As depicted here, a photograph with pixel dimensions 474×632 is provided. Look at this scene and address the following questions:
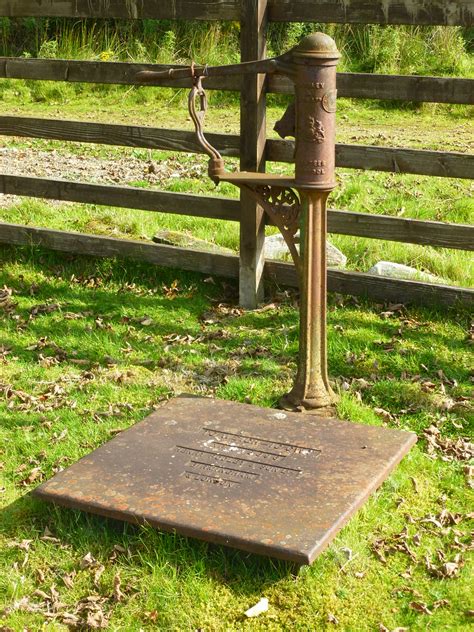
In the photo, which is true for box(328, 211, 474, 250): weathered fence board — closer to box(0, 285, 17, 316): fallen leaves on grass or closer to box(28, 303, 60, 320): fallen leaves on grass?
box(28, 303, 60, 320): fallen leaves on grass

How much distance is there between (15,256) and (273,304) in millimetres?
2098

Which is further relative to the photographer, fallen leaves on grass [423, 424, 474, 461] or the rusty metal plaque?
fallen leaves on grass [423, 424, 474, 461]

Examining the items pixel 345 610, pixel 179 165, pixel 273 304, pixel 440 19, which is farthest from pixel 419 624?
pixel 179 165

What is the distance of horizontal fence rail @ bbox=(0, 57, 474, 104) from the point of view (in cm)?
562

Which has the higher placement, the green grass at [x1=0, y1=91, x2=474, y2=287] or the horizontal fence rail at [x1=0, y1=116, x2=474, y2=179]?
the horizontal fence rail at [x1=0, y1=116, x2=474, y2=179]

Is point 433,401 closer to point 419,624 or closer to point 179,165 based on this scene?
point 419,624

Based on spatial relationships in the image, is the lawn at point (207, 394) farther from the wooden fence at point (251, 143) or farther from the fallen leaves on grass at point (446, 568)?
the wooden fence at point (251, 143)

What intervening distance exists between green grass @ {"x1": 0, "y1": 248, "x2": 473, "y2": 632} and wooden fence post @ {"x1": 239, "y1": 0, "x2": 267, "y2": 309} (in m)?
0.20

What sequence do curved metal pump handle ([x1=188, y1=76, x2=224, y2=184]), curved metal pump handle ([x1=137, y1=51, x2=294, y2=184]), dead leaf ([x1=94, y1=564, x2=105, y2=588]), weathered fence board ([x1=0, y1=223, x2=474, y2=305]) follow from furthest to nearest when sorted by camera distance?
1. weathered fence board ([x1=0, y1=223, x2=474, y2=305])
2. curved metal pump handle ([x1=188, y1=76, x2=224, y2=184])
3. curved metal pump handle ([x1=137, y1=51, x2=294, y2=184])
4. dead leaf ([x1=94, y1=564, x2=105, y2=588])

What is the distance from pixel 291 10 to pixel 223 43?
8.45 metres

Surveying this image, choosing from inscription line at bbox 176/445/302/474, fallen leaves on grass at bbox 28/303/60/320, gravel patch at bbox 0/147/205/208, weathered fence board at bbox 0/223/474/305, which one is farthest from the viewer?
gravel patch at bbox 0/147/205/208

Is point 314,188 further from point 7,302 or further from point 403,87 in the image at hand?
point 7,302

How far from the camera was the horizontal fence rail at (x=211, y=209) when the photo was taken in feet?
19.2

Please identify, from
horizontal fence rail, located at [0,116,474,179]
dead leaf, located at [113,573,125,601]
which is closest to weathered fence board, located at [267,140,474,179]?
horizontal fence rail, located at [0,116,474,179]
